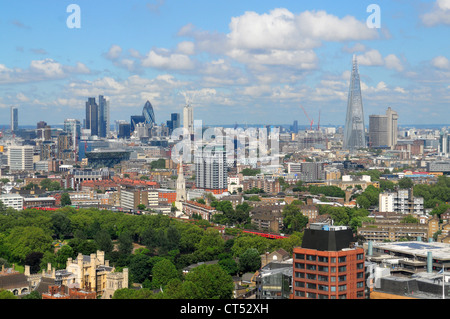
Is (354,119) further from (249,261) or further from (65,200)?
(249,261)

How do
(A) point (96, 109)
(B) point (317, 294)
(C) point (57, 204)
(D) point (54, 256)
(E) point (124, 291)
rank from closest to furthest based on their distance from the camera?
(B) point (317, 294) → (E) point (124, 291) → (D) point (54, 256) → (C) point (57, 204) → (A) point (96, 109)

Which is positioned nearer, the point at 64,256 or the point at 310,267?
the point at 310,267

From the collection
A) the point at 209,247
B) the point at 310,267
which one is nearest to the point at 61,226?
the point at 209,247

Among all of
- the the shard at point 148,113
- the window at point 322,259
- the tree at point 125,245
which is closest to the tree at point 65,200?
the tree at point 125,245

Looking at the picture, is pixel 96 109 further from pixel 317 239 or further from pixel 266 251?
pixel 317 239

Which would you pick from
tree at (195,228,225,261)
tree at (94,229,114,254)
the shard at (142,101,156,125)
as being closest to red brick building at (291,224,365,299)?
tree at (195,228,225,261)

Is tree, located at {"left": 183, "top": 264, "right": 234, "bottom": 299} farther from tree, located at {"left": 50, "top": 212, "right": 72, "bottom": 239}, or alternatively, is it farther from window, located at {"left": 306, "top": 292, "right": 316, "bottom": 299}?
tree, located at {"left": 50, "top": 212, "right": 72, "bottom": 239}
